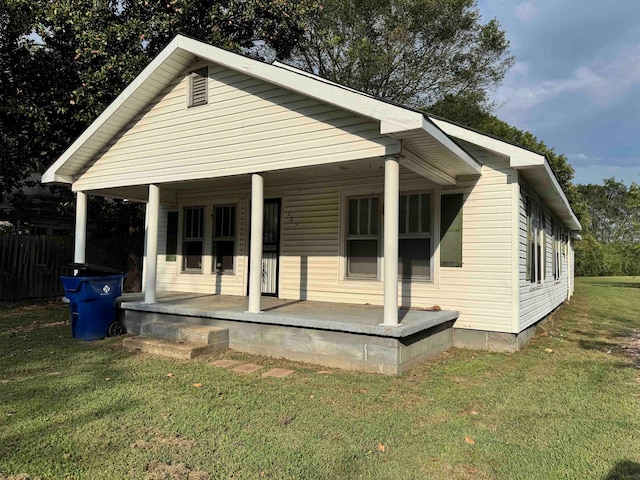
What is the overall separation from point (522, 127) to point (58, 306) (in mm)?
25759

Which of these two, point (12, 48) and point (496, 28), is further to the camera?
point (496, 28)

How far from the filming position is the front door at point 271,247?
8.95 meters

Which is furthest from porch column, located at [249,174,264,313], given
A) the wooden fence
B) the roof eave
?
the wooden fence

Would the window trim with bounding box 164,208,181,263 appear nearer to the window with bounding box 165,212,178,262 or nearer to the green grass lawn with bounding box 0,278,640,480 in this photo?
the window with bounding box 165,212,178,262

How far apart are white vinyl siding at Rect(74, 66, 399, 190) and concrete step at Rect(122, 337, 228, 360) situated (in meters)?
2.69

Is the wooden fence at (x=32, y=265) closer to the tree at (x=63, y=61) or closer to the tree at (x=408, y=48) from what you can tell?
the tree at (x=63, y=61)

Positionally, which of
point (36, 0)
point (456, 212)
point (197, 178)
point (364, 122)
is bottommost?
point (456, 212)

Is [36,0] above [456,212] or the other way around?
above

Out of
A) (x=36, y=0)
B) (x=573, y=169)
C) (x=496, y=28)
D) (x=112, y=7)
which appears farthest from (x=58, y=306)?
(x=573, y=169)

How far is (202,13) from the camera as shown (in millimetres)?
14172

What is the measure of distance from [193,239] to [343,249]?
4058 mm

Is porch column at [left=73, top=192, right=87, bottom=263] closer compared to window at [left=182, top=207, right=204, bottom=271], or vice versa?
porch column at [left=73, top=192, right=87, bottom=263]

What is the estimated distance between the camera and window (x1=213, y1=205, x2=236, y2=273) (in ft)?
31.4

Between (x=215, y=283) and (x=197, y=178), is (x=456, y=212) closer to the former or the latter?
(x=197, y=178)
